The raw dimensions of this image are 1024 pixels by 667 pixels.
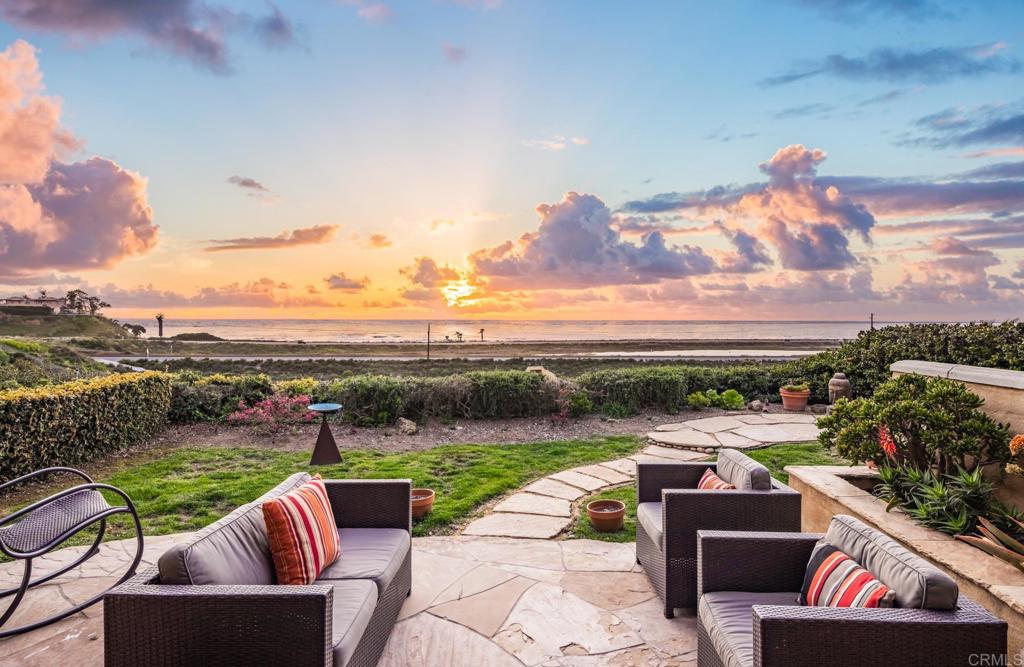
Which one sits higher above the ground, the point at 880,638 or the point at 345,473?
the point at 880,638

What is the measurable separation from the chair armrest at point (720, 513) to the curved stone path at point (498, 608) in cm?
43

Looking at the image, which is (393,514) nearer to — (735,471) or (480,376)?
(735,471)

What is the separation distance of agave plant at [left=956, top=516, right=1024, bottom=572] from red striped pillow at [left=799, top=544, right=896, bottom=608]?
1.17 m

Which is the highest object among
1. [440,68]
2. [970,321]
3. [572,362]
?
[440,68]

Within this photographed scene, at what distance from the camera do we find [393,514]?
3025 mm

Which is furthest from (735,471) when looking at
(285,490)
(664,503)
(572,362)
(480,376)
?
(572,362)

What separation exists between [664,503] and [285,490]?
74.6 inches

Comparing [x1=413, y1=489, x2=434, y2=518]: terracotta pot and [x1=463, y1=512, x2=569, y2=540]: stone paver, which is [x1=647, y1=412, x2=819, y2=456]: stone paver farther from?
[x1=413, y1=489, x2=434, y2=518]: terracotta pot

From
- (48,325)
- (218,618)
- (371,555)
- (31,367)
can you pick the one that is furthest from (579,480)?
(48,325)

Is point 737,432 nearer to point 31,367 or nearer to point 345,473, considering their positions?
point 345,473

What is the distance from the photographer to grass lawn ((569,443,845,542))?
13.1 ft

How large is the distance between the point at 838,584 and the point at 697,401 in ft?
23.0

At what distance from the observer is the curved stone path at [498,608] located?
2490 mm

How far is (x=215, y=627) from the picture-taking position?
172cm
